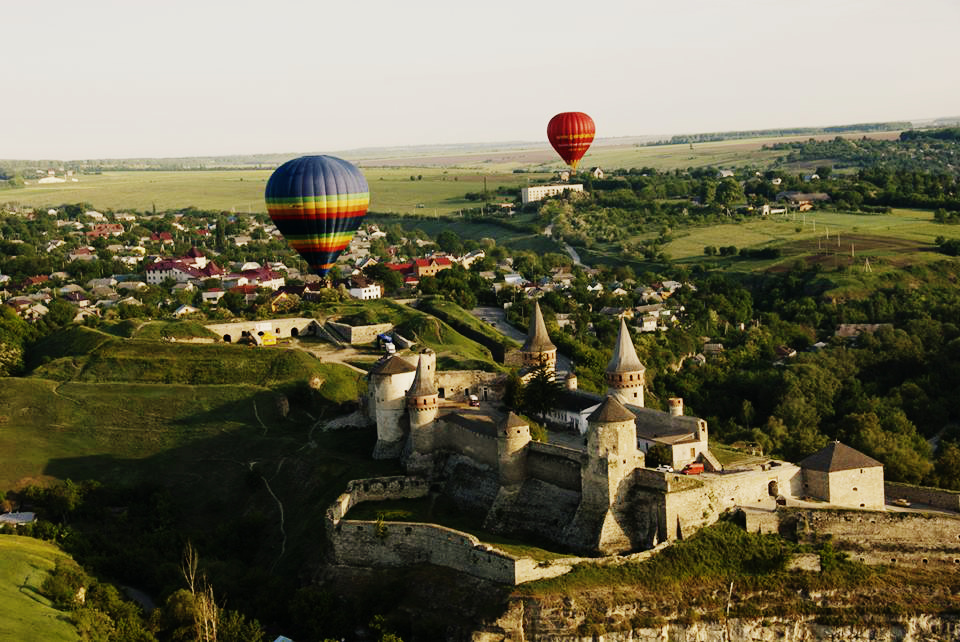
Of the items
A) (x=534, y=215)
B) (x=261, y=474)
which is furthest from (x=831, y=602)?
(x=534, y=215)

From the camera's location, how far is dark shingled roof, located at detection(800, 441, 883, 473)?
45406 millimetres

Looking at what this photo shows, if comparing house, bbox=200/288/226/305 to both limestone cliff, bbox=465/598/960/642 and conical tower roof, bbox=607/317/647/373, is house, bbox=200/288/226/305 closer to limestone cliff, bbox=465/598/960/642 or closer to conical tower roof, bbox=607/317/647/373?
conical tower roof, bbox=607/317/647/373

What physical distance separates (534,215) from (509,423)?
126m

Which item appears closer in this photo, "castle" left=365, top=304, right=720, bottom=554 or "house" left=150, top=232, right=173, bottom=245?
"castle" left=365, top=304, right=720, bottom=554

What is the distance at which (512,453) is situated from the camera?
45.8m

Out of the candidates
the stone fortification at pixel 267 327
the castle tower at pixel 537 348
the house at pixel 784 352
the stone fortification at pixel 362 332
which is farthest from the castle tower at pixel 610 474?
the house at pixel 784 352

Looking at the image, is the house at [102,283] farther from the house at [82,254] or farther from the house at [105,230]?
the house at [105,230]

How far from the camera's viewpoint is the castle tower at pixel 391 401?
171 feet

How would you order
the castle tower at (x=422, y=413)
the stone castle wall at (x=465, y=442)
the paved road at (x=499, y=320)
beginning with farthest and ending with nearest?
the paved road at (x=499, y=320) < the castle tower at (x=422, y=413) < the stone castle wall at (x=465, y=442)

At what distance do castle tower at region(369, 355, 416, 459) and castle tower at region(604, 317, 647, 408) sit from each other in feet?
28.6

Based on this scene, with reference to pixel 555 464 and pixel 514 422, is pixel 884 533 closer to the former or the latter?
pixel 555 464

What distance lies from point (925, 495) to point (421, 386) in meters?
20.3

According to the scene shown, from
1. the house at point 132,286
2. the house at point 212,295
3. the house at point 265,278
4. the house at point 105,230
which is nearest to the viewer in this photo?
the house at point 212,295

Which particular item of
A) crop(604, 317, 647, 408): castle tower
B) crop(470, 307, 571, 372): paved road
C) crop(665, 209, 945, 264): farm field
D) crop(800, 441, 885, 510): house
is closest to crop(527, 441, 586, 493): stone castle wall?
crop(604, 317, 647, 408): castle tower
